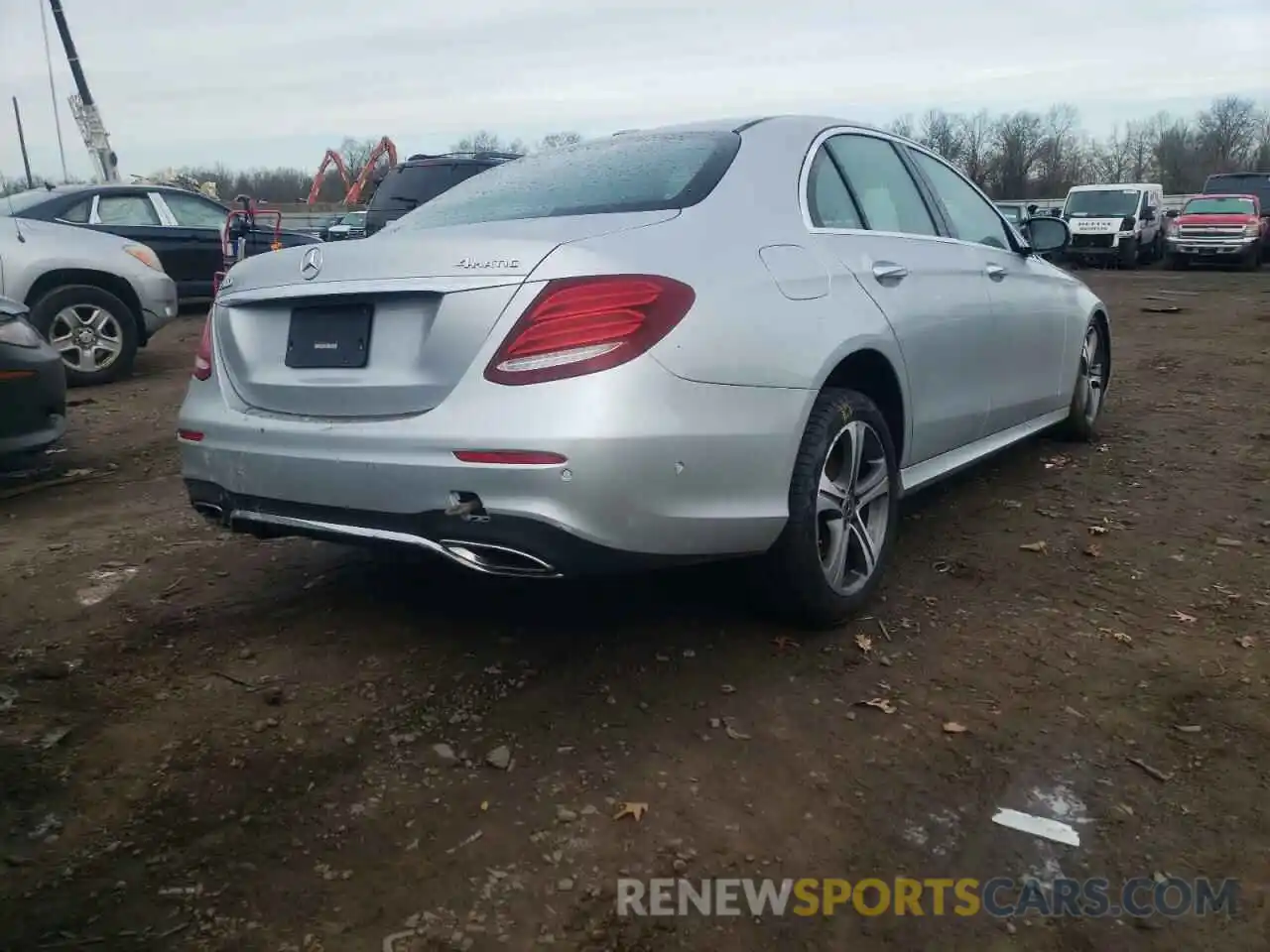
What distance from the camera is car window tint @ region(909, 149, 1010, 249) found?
14.7ft

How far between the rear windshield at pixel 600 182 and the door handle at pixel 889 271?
2.00 ft

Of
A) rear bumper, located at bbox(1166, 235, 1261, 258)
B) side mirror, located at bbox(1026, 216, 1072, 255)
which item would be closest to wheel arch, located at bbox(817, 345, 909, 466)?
side mirror, located at bbox(1026, 216, 1072, 255)

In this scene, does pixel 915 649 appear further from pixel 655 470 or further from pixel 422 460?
pixel 422 460

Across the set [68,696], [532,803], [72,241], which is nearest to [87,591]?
[68,696]

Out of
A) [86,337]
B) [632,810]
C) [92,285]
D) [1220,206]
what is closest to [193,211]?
[92,285]

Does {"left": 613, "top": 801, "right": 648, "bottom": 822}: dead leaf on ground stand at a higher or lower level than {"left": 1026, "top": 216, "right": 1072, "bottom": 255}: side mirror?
lower

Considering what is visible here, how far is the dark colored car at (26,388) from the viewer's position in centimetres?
500

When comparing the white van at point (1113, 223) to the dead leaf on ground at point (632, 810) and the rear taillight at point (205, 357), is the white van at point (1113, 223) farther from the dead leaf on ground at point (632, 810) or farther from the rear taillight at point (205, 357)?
the dead leaf on ground at point (632, 810)

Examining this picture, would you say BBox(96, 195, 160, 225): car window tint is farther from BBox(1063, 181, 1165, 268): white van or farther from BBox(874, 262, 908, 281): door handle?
BBox(1063, 181, 1165, 268): white van

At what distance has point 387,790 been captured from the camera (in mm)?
2520

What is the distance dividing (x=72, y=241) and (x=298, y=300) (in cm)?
611

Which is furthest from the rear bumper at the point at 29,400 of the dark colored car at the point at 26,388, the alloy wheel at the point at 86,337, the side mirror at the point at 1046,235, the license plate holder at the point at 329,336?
the side mirror at the point at 1046,235

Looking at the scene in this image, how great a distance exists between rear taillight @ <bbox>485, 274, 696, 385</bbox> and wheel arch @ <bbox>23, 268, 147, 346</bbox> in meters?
6.58

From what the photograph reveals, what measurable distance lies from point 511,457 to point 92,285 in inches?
274
